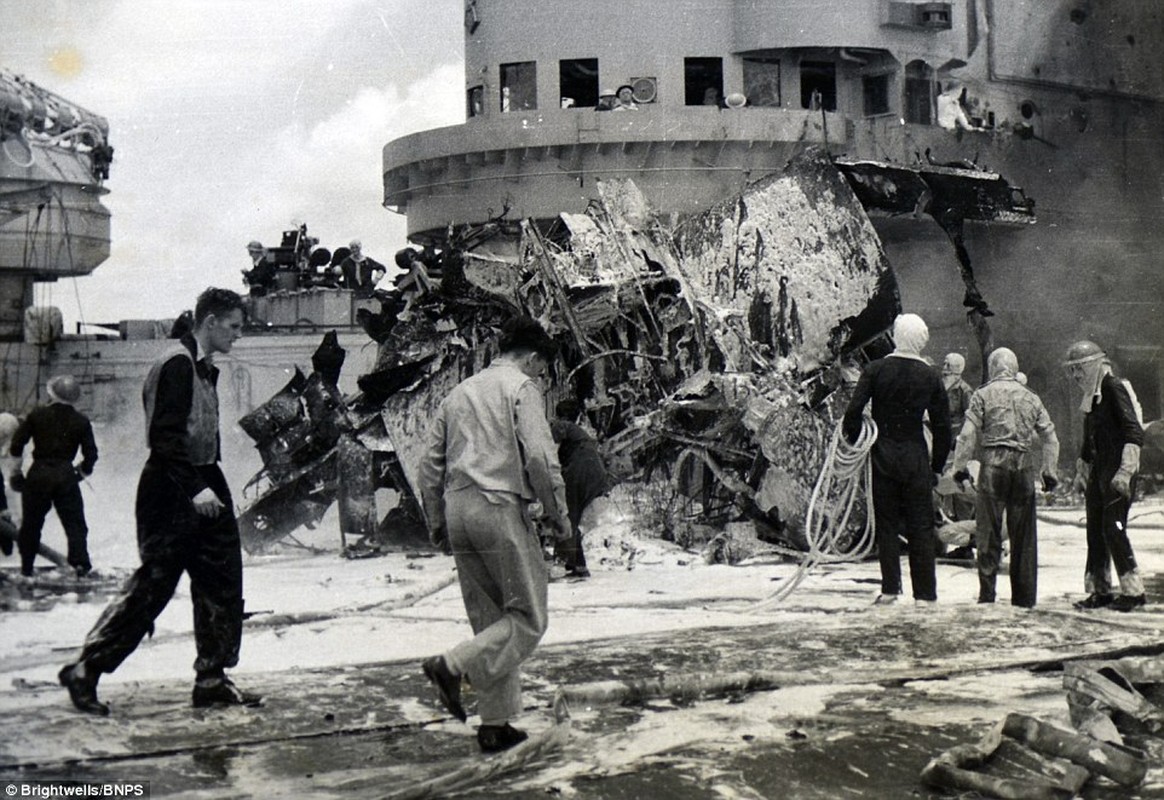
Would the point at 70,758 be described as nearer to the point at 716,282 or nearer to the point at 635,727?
the point at 635,727

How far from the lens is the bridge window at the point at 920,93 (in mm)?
16141

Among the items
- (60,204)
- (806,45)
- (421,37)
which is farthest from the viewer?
(806,45)

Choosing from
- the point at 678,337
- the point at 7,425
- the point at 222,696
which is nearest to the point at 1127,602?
the point at 678,337

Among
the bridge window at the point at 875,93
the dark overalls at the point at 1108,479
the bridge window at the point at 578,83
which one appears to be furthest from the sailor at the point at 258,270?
the bridge window at the point at 875,93

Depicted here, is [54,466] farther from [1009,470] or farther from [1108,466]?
[1108,466]

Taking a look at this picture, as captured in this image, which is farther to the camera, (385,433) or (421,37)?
(385,433)

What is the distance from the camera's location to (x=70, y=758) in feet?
10.9

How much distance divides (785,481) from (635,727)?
339 cm

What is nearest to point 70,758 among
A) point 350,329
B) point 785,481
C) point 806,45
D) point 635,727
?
point 635,727

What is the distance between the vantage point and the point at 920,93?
16.6 metres

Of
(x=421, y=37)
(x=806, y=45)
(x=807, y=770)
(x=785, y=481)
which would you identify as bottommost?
(x=807, y=770)

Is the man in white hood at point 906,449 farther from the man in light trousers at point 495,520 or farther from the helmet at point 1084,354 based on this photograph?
the man in light trousers at point 495,520

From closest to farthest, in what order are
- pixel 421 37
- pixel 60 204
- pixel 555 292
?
1. pixel 60 204
2. pixel 421 37
3. pixel 555 292

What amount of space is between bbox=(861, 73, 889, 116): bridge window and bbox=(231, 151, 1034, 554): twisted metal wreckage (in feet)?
32.1
